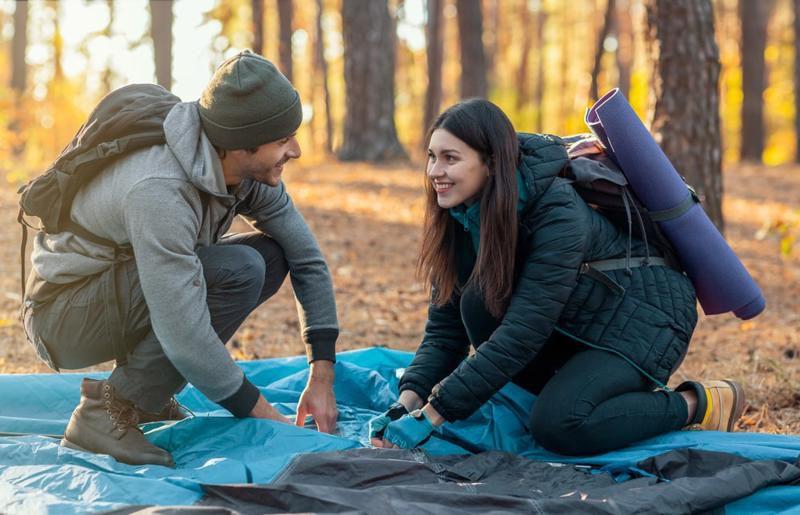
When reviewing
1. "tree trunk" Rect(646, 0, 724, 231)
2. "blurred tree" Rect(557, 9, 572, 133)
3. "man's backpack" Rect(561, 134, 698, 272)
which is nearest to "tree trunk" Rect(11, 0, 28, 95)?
"tree trunk" Rect(646, 0, 724, 231)

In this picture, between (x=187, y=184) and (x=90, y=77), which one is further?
(x=90, y=77)

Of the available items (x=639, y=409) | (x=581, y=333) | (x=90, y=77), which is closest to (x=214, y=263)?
(x=581, y=333)

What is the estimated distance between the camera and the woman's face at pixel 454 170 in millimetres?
2965

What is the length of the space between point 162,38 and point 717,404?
631cm

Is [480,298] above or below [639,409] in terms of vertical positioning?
above

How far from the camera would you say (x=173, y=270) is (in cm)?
269

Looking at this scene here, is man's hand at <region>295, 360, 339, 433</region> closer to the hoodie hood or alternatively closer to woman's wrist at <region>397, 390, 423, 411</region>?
woman's wrist at <region>397, 390, 423, 411</region>

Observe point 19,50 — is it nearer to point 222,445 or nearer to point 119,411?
point 119,411

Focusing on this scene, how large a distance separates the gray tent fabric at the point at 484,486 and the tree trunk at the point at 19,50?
15606mm

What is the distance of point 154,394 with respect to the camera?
2.95m

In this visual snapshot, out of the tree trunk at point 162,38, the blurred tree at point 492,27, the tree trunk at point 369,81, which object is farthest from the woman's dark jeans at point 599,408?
the blurred tree at point 492,27

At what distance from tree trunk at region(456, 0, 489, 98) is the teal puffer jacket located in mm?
8575

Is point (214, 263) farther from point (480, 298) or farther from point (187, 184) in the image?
point (480, 298)

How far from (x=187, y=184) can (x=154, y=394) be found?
2.36 ft
